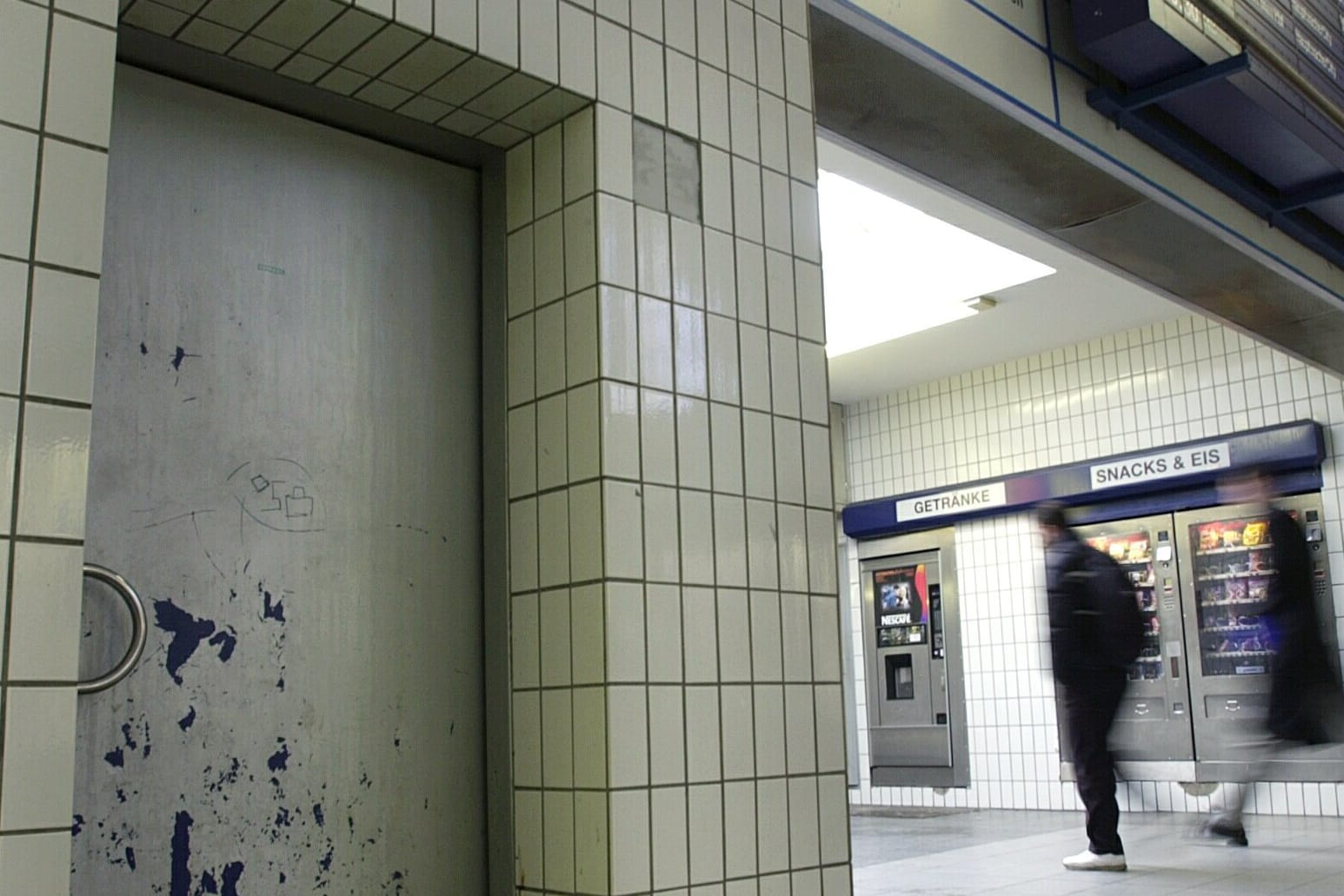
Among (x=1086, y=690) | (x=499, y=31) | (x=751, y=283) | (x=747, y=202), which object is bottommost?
(x=1086, y=690)

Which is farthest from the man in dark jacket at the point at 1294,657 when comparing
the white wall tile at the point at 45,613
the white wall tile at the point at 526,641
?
the white wall tile at the point at 45,613

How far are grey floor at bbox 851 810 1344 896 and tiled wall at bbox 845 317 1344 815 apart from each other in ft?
2.85

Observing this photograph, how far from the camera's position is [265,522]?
2.20 meters

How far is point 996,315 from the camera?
8812 millimetres

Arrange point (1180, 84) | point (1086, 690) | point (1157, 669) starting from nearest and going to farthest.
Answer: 1. point (1180, 84)
2. point (1086, 690)
3. point (1157, 669)

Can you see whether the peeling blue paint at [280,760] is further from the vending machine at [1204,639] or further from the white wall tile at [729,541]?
the vending machine at [1204,639]

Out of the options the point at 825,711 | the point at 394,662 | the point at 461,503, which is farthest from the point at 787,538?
the point at 394,662

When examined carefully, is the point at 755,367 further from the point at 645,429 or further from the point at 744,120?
the point at 744,120

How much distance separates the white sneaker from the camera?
19.0ft

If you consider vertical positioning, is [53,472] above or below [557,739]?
above

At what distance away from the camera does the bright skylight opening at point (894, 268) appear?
7812 millimetres

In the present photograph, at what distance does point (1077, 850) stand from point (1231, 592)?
9.40ft

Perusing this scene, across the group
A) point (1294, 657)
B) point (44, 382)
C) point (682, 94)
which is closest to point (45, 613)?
point (44, 382)

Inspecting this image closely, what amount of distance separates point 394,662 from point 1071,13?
3342 millimetres
